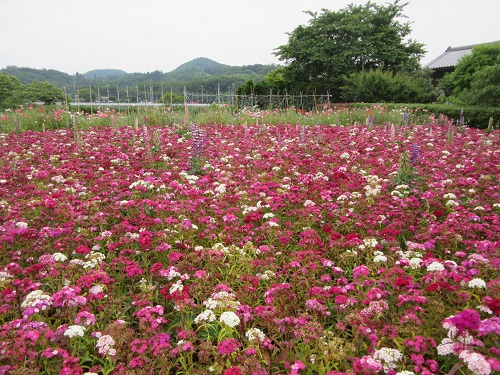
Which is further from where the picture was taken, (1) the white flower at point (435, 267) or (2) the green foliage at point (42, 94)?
(2) the green foliage at point (42, 94)

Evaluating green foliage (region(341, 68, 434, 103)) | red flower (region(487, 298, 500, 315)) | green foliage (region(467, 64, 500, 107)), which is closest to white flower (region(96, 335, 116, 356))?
red flower (region(487, 298, 500, 315))

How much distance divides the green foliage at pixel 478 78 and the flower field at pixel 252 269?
8.55 m

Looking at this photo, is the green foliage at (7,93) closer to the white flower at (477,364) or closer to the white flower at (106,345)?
the white flower at (106,345)

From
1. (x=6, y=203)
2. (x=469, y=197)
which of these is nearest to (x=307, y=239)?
(x=469, y=197)

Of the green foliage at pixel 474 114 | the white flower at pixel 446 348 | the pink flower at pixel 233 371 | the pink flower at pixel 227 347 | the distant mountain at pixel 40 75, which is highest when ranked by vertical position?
the distant mountain at pixel 40 75

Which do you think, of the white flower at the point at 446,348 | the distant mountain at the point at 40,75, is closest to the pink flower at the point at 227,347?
the white flower at the point at 446,348

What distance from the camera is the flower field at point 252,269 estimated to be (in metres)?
2.05

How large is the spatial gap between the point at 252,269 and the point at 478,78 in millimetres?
14299

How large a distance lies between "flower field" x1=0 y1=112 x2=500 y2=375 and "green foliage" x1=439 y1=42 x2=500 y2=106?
8.55 m

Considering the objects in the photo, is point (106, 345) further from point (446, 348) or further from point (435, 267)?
point (435, 267)

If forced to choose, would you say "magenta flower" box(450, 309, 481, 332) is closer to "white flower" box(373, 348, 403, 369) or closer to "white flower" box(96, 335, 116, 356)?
"white flower" box(373, 348, 403, 369)

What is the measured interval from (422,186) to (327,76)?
2559 centimetres

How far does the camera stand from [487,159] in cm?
596

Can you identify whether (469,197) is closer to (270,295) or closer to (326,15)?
(270,295)
